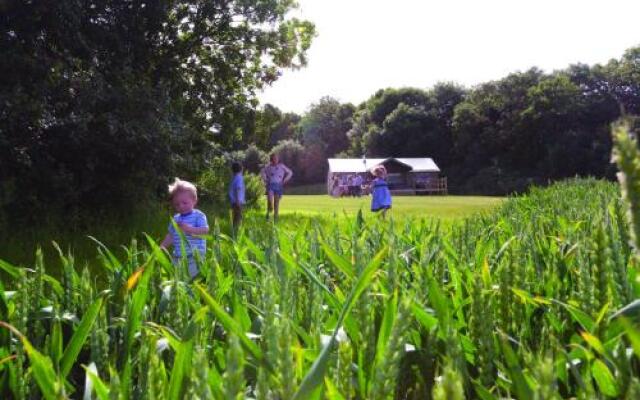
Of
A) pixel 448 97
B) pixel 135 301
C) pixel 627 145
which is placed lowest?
pixel 135 301

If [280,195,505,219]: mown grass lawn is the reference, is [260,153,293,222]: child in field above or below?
above

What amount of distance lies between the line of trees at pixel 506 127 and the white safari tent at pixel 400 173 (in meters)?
3.12

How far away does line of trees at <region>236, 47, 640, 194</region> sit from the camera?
63125mm

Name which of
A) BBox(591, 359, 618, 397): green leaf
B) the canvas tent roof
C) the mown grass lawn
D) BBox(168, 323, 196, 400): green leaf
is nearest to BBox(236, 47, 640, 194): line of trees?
the canvas tent roof

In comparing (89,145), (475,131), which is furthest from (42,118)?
(475,131)

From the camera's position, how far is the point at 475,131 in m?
75.1

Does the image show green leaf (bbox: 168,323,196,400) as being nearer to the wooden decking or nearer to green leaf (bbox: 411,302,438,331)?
green leaf (bbox: 411,302,438,331)

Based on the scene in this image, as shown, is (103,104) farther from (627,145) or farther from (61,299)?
(627,145)

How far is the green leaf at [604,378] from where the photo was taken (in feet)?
3.52

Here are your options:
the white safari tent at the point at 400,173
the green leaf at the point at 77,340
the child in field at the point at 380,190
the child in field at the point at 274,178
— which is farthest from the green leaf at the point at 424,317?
the white safari tent at the point at 400,173

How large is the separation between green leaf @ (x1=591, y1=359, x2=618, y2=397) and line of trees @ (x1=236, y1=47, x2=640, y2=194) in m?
56.4

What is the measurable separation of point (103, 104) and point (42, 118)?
3.81 feet

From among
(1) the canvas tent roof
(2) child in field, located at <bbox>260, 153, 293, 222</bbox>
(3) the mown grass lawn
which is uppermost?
(1) the canvas tent roof

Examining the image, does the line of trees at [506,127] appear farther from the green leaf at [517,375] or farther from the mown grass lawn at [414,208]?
the green leaf at [517,375]
